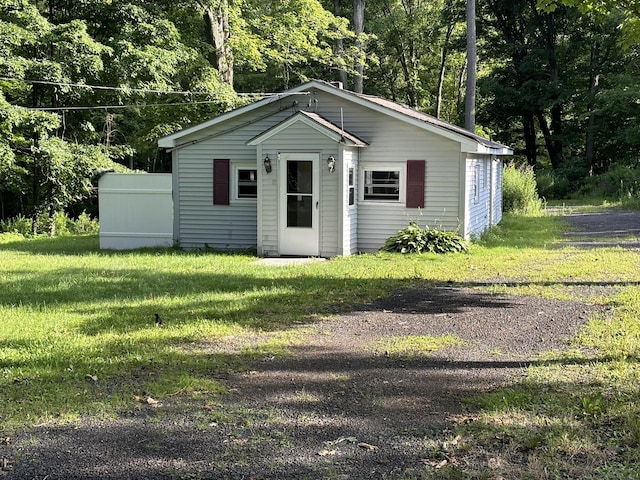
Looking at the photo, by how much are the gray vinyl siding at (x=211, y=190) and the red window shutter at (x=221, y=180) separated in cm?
12

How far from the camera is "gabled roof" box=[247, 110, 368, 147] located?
43.6ft

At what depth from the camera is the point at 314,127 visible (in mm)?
13398

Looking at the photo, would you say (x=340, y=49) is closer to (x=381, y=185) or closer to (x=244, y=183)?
(x=244, y=183)

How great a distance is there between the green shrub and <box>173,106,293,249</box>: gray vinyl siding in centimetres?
1203

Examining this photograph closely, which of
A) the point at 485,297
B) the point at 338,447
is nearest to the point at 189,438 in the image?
the point at 338,447

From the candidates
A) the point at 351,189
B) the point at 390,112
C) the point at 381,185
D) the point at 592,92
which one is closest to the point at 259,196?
the point at 351,189

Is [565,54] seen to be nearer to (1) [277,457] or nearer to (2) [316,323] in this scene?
(2) [316,323]

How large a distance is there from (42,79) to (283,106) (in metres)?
8.80

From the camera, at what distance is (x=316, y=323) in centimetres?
762

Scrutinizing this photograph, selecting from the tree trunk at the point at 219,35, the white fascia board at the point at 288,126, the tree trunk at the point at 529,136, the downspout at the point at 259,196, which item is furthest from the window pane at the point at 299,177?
the tree trunk at the point at 529,136

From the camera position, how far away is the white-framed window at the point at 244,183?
14.9m

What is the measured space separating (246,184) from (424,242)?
4.18 meters

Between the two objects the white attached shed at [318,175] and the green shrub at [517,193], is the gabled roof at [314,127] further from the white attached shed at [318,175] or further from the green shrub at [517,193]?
the green shrub at [517,193]

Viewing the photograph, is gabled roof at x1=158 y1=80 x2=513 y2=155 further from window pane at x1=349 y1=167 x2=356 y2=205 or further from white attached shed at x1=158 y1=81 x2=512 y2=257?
window pane at x1=349 y1=167 x2=356 y2=205
